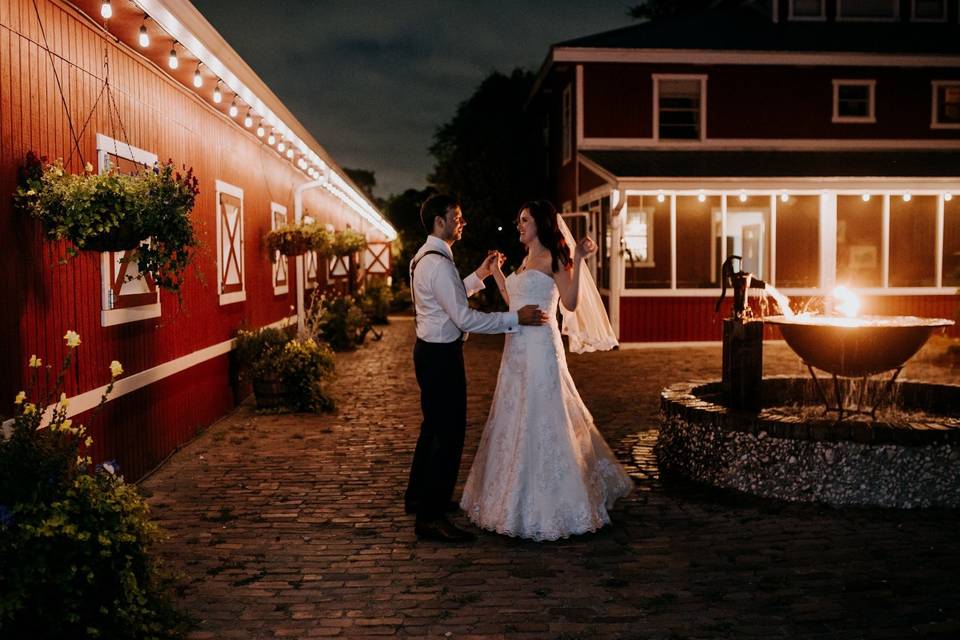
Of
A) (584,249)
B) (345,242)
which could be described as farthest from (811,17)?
(584,249)

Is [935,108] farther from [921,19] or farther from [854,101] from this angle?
[921,19]

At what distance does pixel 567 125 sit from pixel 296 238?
11652 millimetres

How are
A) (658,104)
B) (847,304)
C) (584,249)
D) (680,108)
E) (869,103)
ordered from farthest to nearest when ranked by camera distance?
(869,103) → (680,108) → (658,104) → (847,304) → (584,249)

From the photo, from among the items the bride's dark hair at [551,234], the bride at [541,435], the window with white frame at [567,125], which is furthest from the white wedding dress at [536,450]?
the window with white frame at [567,125]

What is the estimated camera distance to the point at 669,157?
760 inches

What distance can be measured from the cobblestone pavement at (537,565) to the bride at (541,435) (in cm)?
17

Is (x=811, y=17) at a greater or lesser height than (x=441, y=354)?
greater

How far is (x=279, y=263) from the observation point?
13789 millimetres

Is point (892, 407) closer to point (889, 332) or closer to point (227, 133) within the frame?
point (889, 332)

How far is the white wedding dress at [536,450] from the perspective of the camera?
212 inches

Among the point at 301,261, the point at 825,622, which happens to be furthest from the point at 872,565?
the point at 301,261

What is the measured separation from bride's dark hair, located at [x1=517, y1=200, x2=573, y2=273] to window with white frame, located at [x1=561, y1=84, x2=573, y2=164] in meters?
15.8

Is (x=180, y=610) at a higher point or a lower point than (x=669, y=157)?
lower

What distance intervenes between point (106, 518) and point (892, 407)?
6.85m
